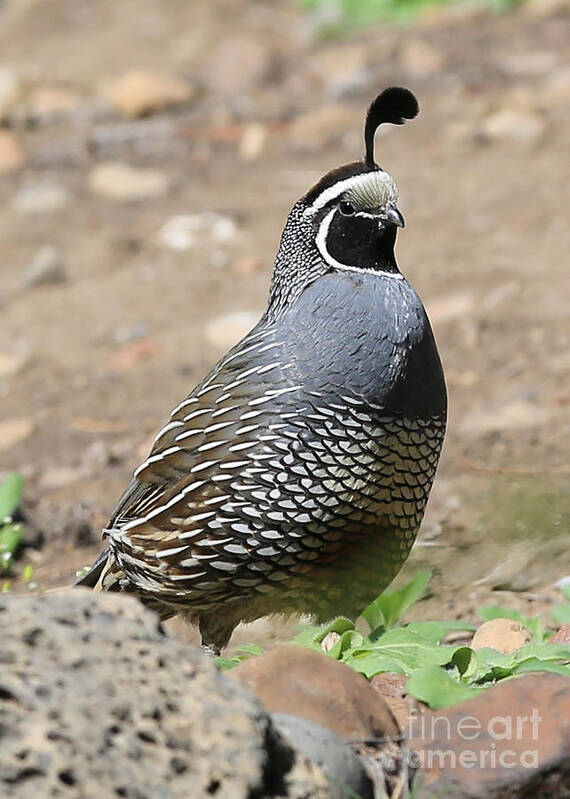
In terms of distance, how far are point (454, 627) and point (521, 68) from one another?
636 centimetres

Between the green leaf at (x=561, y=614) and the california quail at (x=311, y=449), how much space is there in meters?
0.47

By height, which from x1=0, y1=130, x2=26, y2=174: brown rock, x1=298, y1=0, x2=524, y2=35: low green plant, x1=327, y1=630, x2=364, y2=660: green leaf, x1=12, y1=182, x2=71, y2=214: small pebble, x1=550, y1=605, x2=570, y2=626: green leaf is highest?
x1=298, y1=0, x2=524, y2=35: low green plant

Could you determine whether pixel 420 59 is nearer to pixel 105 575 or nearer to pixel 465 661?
pixel 105 575

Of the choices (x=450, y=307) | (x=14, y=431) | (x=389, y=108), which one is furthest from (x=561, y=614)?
(x=14, y=431)

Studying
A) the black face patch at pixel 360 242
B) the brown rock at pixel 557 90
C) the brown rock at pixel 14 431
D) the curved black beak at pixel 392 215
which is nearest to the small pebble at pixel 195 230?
the brown rock at pixel 14 431

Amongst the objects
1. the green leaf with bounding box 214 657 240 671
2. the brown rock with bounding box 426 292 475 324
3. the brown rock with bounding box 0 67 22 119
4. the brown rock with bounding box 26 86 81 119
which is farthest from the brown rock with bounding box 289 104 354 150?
the green leaf with bounding box 214 657 240 671

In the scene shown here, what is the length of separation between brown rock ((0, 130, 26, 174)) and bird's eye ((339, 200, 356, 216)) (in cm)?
560

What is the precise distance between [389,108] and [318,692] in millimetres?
2205

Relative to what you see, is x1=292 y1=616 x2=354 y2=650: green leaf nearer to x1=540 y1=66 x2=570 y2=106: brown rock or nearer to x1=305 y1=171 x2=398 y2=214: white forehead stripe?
x1=305 y1=171 x2=398 y2=214: white forehead stripe

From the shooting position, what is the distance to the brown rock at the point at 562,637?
381 cm

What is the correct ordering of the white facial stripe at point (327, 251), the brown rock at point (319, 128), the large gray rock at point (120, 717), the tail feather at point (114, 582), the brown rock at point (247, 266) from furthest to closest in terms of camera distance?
the brown rock at point (319, 128)
the brown rock at point (247, 266)
the tail feather at point (114, 582)
the white facial stripe at point (327, 251)
the large gray rock at point (120, 717)

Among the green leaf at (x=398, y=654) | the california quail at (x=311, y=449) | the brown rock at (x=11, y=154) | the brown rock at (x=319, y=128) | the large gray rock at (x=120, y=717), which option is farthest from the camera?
the brown rock at (x=11, y=154)

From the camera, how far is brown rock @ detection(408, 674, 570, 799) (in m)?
2.64

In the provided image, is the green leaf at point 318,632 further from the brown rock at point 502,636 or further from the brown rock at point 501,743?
the brown rock at point 501,743
